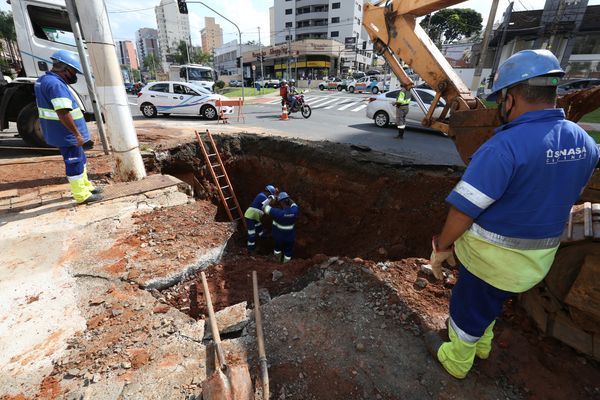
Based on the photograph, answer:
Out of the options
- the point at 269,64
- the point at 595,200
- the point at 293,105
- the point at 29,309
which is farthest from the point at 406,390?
the point at 269,64

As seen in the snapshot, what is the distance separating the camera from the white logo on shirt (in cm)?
153

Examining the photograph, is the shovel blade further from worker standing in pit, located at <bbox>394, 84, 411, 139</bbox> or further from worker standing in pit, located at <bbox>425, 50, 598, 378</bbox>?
worker standing in pit, located at <bbox>394, 84, 411, 139</bbox>

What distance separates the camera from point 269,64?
→ 2237 inches

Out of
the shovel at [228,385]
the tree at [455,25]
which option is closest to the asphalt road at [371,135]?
the shovel at [228,385]

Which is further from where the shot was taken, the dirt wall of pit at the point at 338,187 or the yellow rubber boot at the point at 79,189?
the dirt wall of pit at the point at 338,187

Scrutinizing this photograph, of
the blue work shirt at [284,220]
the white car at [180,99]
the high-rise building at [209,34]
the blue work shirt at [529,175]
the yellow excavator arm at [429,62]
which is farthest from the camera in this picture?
the high-rise building at [209,34]

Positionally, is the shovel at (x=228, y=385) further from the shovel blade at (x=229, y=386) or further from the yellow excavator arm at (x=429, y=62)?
the yellow excavator arm at (x=429, y=62)

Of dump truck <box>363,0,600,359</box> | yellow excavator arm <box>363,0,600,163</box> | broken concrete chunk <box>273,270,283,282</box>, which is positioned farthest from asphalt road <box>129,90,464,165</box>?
broken concrete chunk <box>273,270,283,282</box>

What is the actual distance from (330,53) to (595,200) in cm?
5278

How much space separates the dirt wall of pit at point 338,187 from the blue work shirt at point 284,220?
1519mm

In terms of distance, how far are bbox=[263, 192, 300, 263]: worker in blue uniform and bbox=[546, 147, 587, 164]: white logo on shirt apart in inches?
146

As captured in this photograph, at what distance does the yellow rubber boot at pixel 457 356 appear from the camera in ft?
6.63

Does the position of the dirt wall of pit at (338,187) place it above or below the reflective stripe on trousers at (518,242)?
below

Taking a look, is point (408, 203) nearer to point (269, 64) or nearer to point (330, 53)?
point (330, 53)
